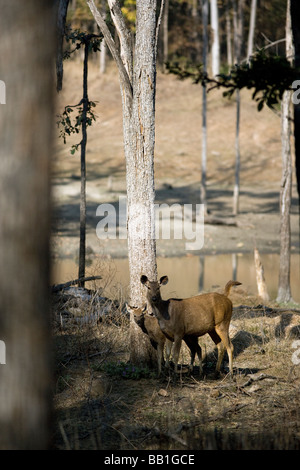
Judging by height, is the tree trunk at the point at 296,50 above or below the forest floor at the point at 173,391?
above

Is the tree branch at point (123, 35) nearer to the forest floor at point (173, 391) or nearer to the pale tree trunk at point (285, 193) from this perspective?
the forest floor at point (173, 391)

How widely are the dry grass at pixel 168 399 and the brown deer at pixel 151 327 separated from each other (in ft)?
0.97

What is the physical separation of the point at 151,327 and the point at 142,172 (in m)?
2.13

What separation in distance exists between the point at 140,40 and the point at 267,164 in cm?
3748

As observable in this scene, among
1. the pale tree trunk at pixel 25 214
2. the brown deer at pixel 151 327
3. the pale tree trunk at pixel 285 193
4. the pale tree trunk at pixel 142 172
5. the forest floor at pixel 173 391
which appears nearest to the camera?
the pale tree trunk at pixel 25 214

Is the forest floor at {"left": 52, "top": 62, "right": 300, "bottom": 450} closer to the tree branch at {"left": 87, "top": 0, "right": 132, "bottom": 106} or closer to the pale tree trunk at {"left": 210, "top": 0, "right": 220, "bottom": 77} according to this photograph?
the tree branch at {"left": 87, "top": 0, "right": 132, "bottom": 106}

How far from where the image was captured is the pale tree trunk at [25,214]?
412 centimetres

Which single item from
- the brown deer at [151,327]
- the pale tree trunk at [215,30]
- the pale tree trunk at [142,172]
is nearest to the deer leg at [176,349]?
the brown deer at [151,327]

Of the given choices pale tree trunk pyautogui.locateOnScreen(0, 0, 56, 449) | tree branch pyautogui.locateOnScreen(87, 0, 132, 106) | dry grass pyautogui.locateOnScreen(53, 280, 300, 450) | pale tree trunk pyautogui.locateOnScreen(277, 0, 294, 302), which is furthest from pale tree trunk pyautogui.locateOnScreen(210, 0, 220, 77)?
pale tree trunk pyautogui.locateOnScreen(0, 0, 56, 449)

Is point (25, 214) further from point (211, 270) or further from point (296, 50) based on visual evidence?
point (211, 270)

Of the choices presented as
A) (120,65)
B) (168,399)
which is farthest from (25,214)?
(120,65)

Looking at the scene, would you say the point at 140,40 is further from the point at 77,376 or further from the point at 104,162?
the point at 104,162

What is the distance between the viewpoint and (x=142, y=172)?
949 cm
